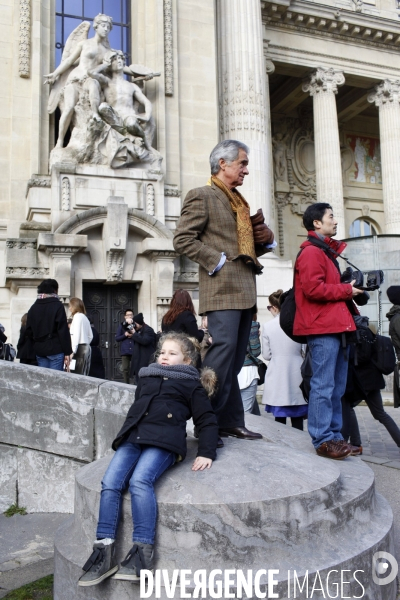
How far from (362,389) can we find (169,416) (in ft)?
9.85

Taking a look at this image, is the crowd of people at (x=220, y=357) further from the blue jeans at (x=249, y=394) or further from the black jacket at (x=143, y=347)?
the black jacket at (x=143, y=347)

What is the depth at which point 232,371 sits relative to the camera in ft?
12.5

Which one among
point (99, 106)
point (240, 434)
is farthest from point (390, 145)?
point (240, 434)

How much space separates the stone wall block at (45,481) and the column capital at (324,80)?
20559 millimetres

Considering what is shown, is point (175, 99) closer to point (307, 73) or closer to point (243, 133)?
point (243, 133)

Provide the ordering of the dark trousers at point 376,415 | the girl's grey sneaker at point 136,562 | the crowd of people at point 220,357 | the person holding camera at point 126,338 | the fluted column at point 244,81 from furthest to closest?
the fluted column at point 244,81 → the person holding camera at point 126,338 → the dark trousers at point 376,415 → the crowd of people at point 220,357 → the girl's grey sneaker at point 136,562

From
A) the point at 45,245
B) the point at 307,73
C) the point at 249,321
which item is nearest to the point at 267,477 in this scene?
the point at 249,321

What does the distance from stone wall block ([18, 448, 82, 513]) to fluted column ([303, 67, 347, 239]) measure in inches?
699

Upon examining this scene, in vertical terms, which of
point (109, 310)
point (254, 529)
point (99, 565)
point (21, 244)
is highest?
point (21, 244)

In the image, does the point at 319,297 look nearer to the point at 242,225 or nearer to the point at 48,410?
the point at 242,225

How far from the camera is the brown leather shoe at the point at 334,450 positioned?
3851mm

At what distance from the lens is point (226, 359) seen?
3658 mm

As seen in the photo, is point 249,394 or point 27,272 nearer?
point 249,394

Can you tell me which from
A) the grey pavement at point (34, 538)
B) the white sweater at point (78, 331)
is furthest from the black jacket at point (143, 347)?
the grey pavement at point (34, 538)
